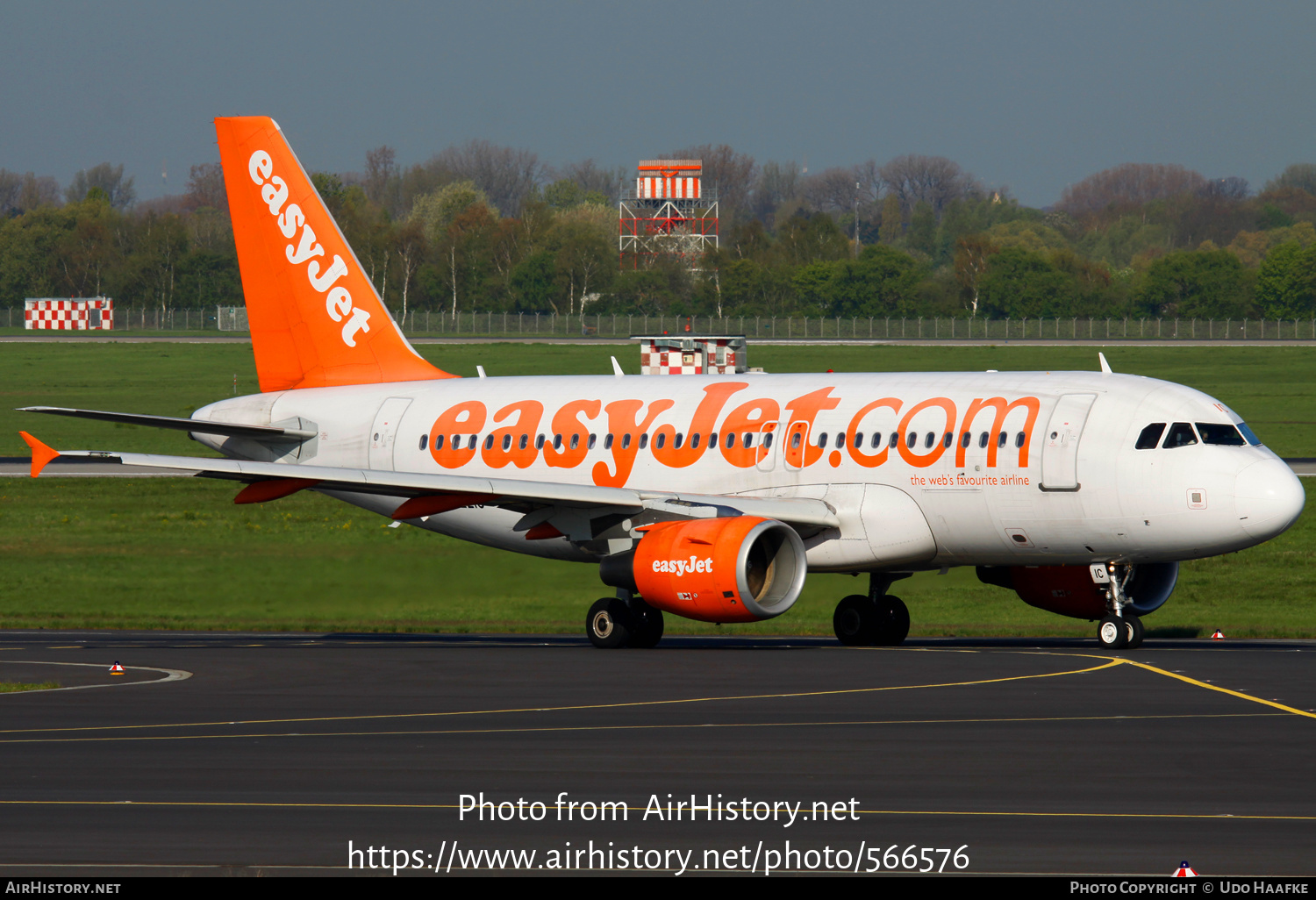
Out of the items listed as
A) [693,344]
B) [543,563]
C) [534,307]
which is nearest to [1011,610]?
[543,563]

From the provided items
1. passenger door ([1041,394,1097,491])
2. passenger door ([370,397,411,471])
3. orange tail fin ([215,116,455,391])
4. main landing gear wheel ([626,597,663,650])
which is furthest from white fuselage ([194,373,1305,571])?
orange tail fin ([215,116,455,391])

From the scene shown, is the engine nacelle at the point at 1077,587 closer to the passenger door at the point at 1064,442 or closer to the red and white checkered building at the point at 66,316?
the passenger door at the point at 1064,442

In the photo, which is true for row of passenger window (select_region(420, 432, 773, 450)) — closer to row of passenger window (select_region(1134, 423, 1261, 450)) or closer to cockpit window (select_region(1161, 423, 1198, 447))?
row of passenger window (select_region(1134, 423, 1261, 450))

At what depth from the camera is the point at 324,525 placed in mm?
51969

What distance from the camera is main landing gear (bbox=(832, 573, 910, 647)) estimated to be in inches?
1332

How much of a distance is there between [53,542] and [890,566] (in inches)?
1021

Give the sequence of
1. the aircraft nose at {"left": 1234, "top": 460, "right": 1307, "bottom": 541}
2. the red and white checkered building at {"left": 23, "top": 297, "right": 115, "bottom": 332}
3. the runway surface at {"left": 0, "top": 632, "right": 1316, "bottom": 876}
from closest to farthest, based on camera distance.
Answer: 1. the runway surface at {"left": 0, "top": 632, "right": 1316, "bottom": 876}
2. the aircraft nose at {"left": 1234, "top": 460, "right": 1307, "bottom": 541}
3. the red and white checkered building at {"left": 23, "top": 297, "right": 115, "bottom": 332}

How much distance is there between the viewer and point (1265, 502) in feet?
96.0

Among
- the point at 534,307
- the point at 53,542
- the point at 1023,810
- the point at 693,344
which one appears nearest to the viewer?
the point at 1023,810

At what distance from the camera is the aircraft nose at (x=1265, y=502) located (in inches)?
1151

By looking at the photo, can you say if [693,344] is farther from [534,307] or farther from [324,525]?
[534,307]

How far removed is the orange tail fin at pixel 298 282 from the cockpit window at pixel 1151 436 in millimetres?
16491

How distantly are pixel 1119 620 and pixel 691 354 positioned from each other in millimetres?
54589

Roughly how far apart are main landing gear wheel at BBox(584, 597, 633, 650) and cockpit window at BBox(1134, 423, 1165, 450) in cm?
948
